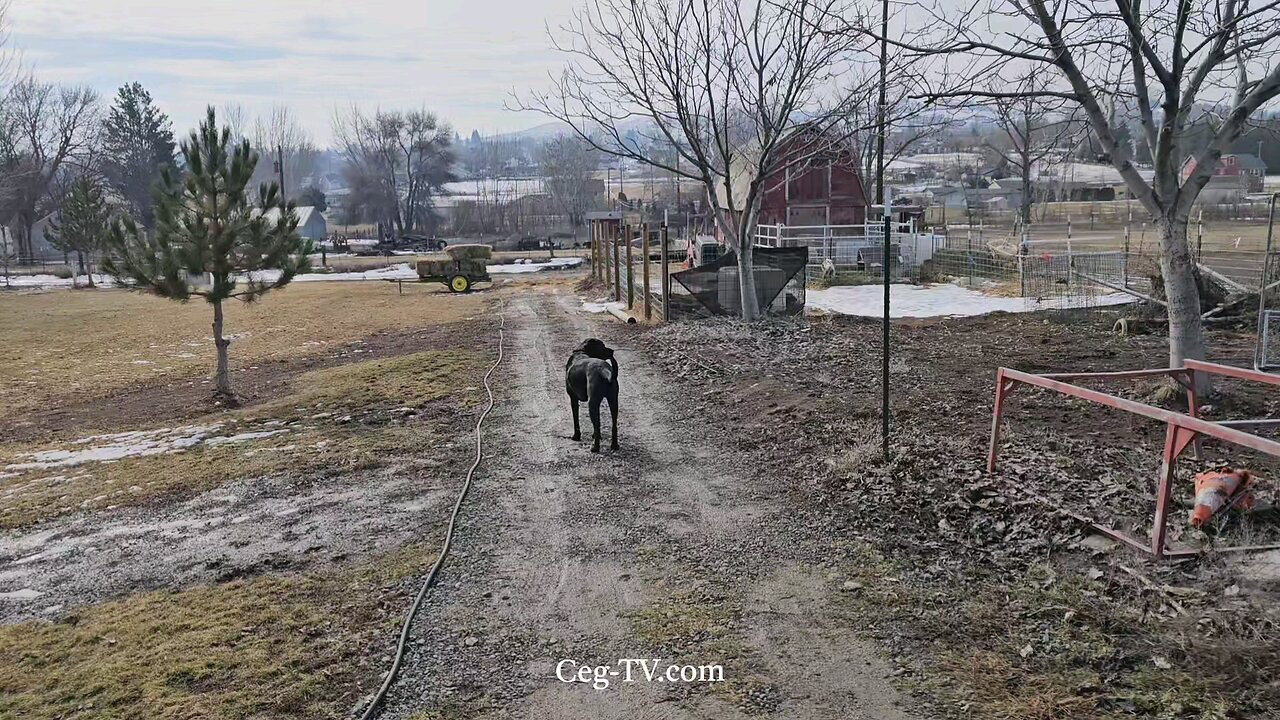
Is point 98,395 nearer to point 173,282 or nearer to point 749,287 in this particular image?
point 173,282

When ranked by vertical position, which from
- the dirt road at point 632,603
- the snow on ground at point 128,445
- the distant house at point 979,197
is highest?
the distant house at point 979,197

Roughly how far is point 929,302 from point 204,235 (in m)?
15.8

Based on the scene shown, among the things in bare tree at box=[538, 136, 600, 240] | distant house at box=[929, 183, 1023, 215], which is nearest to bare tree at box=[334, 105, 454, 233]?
bare tree at box=[538, 136, 600, 240]

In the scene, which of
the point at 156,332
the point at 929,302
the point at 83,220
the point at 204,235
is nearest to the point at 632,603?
the point at 204,235

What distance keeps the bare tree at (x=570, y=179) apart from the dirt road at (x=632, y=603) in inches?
3147

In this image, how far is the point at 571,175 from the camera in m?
89.1

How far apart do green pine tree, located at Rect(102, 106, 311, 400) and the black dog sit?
7.63 m

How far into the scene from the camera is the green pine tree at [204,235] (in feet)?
43.5

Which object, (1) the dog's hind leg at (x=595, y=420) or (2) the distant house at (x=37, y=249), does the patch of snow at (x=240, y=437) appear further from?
(2) the distant house at (x=37, y=249)

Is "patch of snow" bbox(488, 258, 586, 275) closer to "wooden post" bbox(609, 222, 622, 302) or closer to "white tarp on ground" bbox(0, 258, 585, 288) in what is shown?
"white tarp on ground" bbox(0, 258, 585, 288)

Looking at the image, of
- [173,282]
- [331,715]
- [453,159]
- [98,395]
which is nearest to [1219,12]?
[331,715]

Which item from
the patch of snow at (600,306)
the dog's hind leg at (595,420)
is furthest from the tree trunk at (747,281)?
the dog's hind leg at (595,420)

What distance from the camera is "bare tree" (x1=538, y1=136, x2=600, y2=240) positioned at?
8769 cm

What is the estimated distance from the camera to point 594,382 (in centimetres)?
802
